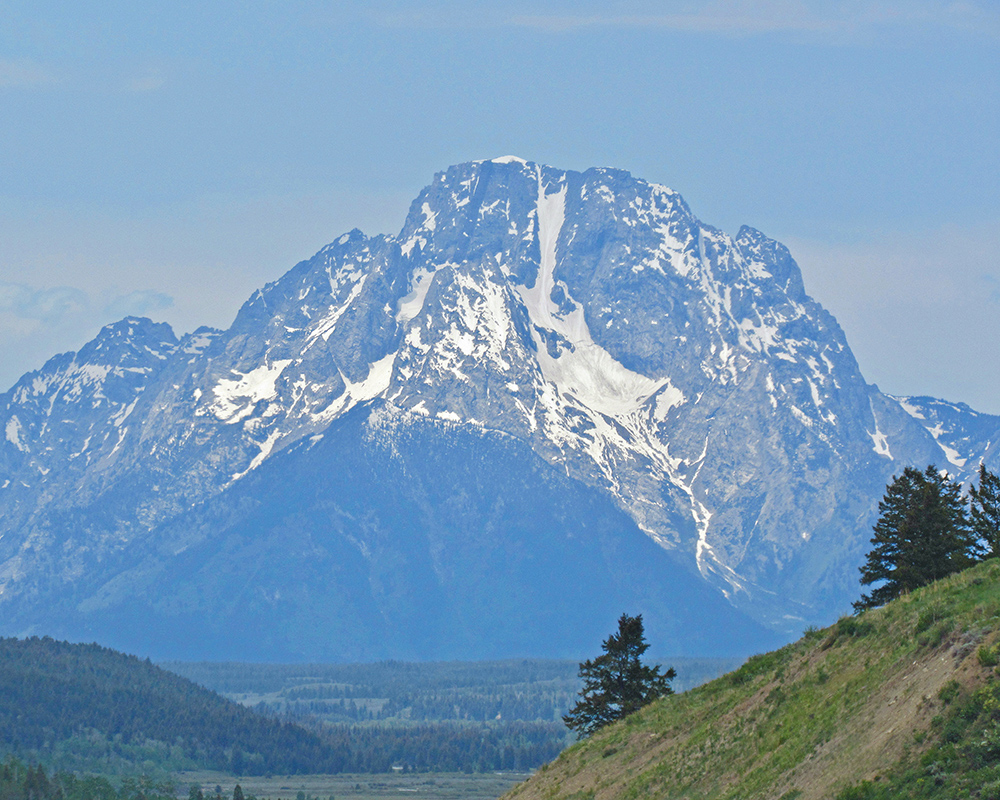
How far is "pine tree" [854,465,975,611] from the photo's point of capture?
249 feet

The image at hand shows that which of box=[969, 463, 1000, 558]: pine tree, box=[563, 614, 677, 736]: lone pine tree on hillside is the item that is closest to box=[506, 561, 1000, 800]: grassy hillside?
box=[563, 614, 677, 736]: lone pine tree on hillside

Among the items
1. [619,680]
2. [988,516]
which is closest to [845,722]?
[619,680]

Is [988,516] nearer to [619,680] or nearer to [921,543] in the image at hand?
[921,543]

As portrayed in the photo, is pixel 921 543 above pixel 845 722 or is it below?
above

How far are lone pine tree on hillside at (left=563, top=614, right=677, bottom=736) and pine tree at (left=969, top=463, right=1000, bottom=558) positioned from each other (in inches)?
779

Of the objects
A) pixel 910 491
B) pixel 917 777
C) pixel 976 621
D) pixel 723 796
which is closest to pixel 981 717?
pixel 917 777

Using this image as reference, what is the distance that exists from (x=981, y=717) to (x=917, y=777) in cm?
262

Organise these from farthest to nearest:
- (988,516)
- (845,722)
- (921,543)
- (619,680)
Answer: (619,680), (988,516), (921,543), (845,722)

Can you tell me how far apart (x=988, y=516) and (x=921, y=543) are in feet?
37.0

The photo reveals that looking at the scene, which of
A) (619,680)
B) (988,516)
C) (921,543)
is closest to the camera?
(921,543)

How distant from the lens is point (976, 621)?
48500mm

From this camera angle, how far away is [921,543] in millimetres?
77250

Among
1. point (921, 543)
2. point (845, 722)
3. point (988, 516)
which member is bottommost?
point (845, 722)

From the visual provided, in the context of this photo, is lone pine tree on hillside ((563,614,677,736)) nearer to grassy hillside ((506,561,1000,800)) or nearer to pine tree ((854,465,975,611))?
pine tree ((854,465,975,611))
